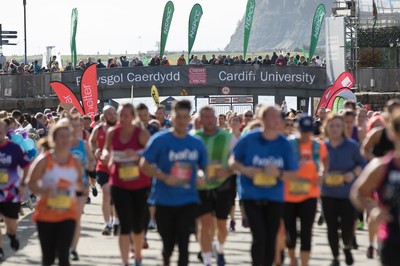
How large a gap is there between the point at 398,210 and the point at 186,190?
10.3 feet

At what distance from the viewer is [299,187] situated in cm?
1252

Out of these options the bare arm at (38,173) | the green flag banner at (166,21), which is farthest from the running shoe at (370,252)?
the green flag banner at (166,21)

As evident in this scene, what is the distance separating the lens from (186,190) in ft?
36.9

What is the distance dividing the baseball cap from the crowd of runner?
0.04 ft

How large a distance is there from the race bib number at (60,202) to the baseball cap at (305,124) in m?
2.65

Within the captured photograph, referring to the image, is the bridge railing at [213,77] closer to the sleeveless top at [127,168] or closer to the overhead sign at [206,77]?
the overhead sign at [206,77]

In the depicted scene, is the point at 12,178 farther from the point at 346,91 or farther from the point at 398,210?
the point at 346,91

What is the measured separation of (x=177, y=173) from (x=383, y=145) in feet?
9.65

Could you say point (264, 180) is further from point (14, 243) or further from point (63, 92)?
point (63, 92)

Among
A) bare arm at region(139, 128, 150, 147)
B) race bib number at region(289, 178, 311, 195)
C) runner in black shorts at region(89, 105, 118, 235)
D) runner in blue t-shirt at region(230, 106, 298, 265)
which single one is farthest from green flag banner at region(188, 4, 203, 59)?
runner in blue t-shirt at region(230, 106, 298, 265)

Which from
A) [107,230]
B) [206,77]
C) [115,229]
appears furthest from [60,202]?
[206,77]

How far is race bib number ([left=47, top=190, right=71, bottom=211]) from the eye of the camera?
36.3 ft

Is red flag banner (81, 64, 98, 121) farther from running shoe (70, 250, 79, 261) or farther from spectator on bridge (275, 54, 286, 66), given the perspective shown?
running shoe (70, 250, 79, 261)

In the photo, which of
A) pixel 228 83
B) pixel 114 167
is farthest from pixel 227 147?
pixel 228 83
